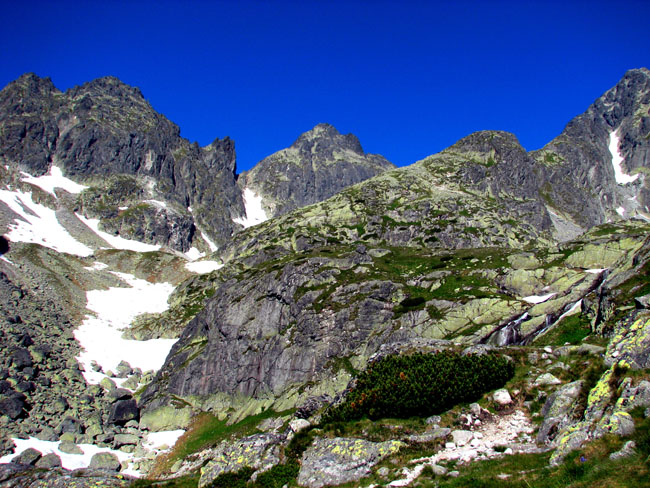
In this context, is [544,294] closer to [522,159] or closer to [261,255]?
[261,255]

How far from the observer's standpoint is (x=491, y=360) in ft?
72.0

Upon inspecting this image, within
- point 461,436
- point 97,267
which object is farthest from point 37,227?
point 461,436

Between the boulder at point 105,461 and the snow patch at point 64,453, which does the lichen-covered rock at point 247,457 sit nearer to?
the snow patch at point 64,453

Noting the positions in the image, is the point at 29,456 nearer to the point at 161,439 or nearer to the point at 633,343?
the point at 161,439

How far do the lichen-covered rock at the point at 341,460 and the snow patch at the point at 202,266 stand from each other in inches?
6170

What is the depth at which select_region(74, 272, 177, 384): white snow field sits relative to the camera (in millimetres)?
89756

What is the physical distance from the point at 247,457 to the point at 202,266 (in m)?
160

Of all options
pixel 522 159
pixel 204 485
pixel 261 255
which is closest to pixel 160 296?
pixel 261 255

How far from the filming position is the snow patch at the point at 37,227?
166 meters

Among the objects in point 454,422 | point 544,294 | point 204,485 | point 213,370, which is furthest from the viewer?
point 213,370

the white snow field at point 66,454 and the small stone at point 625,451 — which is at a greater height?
the small stone at point 625,451

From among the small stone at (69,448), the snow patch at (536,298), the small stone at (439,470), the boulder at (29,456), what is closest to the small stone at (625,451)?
the small stone at (439,470)

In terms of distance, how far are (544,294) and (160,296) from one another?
414ft

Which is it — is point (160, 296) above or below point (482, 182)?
below
